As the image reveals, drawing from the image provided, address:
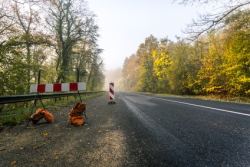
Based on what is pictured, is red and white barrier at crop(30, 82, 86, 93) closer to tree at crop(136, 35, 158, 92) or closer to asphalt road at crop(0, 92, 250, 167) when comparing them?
asphalt road at crop(0, 92, 250, 167)

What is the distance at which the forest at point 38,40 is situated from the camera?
6991 millimetres

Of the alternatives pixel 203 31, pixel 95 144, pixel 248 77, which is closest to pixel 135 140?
pixel 95 144

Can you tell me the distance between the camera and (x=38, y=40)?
998cm

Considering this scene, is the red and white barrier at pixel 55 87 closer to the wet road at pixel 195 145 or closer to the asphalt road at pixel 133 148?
the asphalt road at pixel 133 148

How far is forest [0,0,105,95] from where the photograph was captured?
699cm

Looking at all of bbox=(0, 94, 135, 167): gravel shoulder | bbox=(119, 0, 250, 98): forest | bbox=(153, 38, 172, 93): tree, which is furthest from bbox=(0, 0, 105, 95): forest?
bbox=(153, 38, 172, 93): tree

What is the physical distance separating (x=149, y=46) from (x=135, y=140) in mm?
32298

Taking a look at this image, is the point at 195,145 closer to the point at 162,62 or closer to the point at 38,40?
the point at 38,40

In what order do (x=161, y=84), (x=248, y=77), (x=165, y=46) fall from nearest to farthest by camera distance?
(x=248, y=77) < (x=161, y=84) < (x=165, y=46)

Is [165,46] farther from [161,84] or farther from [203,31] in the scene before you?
[203,31]

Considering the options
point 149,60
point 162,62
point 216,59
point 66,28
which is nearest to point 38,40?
point 66,28

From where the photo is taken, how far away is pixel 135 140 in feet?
8.20

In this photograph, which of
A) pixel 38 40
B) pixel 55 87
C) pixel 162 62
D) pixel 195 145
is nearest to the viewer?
pixel 195 145

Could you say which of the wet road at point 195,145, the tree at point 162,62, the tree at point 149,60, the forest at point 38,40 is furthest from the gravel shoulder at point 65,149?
the tree at point 149,60
